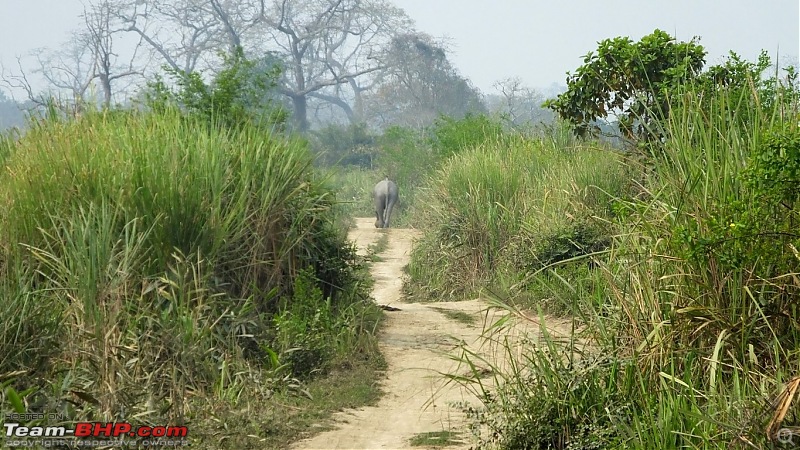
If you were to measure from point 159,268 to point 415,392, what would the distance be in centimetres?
208

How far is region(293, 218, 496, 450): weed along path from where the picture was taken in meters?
5.98

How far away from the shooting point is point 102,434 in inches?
207

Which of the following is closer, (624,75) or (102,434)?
(102,434)

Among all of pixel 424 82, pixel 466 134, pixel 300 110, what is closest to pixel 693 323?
pixel 466 134

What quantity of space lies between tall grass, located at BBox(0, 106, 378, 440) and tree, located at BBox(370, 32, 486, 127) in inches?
1678

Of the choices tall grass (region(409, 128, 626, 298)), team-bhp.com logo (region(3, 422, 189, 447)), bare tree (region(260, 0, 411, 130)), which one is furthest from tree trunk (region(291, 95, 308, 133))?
team-bhp.com logo (region(3, 422, 189, 447))

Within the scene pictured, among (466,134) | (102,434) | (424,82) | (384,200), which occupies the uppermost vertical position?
(424,82)

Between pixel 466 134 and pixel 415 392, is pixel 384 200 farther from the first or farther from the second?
pixel 415 392

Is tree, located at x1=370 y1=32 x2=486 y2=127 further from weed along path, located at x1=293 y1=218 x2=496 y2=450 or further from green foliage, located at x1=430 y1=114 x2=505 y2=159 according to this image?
weed along path, located at x1=293 y1=218 x2=496 y2=450

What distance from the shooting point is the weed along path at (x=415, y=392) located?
19.6ft

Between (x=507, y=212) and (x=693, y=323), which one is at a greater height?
(x=507, y=212)

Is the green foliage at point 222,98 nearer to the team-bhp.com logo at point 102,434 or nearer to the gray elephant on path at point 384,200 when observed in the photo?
the team-bhp.com logo at point 102,434

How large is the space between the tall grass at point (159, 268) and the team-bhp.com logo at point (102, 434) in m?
0.09

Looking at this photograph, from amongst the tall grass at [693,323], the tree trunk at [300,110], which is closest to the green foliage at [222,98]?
the tall grass at [693,323]
